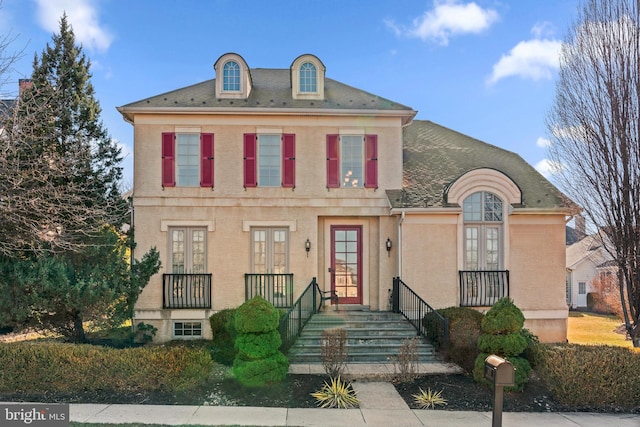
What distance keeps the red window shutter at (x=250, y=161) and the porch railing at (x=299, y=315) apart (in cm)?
321

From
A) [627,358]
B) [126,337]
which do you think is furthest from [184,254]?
[627,358]

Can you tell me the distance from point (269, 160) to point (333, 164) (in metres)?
1.79

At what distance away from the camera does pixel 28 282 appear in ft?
28.3

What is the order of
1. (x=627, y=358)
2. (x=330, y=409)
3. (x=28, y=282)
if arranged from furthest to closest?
1. (x=28, y=282)
2. (x=627, y=358)
3. (x=330, y=409)

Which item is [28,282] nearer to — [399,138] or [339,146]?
[339,146]

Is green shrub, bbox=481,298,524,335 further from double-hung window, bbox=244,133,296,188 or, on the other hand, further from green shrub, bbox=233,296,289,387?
double-hung window, bbox=244,133,296,188

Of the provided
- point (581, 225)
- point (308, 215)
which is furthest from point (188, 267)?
point (581, 225)

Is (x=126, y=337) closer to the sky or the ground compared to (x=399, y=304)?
closer to the ground

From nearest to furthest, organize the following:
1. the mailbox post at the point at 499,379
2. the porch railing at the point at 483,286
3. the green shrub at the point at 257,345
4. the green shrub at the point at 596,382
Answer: the mailbox post at the point at 499,379 → the green shrub at the point at 596,382 → the green shrub at the point at 257,345 → the porch railing at the point at 483,286

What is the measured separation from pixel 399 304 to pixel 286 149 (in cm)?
524

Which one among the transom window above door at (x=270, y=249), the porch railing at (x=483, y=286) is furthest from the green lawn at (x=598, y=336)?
the transom window above door at (x=270, y=249)

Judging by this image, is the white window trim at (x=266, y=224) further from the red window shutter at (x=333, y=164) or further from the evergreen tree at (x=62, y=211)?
the evergreen tree at (x=62, y=211)

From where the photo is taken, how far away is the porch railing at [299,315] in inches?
368

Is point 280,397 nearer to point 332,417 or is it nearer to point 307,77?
point 332,417
